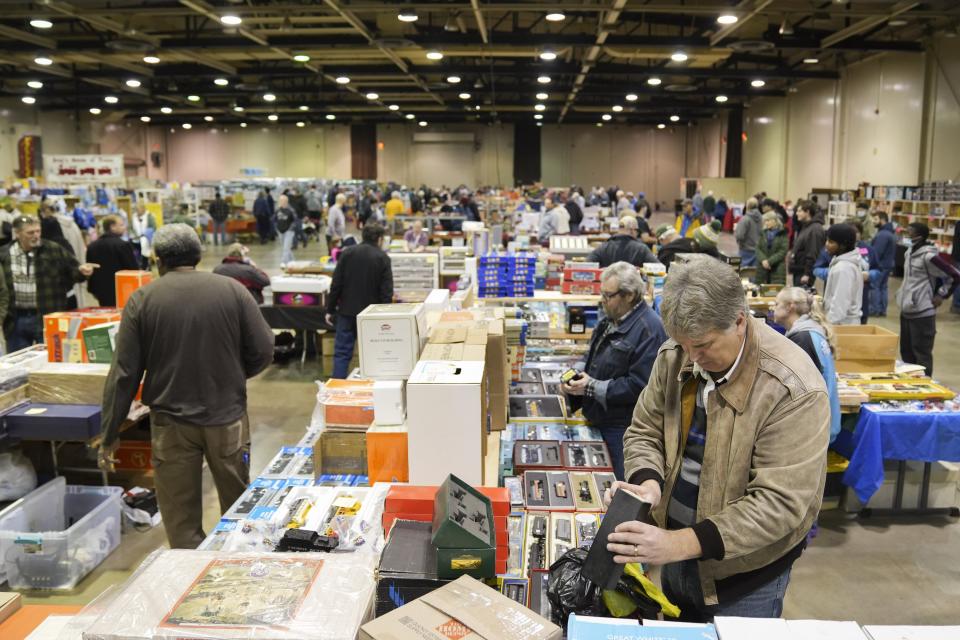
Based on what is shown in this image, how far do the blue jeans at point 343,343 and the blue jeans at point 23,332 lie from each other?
8.03ft

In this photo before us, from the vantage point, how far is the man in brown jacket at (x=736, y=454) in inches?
68.2

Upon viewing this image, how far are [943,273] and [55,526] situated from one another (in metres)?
7.24

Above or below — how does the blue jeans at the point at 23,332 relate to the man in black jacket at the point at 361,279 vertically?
below

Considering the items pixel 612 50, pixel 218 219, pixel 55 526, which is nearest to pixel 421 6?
pixel 612 50

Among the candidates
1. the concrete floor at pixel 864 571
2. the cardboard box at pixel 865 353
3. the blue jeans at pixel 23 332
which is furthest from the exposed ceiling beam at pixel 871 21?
the blue jeans at pixel 23 332

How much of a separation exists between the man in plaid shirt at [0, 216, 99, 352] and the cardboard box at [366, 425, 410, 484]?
437 centimetres

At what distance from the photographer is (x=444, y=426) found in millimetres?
2721

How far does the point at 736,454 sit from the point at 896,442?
3.47 metres

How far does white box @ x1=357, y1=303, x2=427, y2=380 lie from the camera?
324cm

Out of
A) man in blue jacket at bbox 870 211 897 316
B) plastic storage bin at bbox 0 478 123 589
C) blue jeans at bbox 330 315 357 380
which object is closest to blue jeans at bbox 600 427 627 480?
plastic storage bin at bbox 0 478 123 589

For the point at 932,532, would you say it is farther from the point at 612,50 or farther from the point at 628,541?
the point at 612,50

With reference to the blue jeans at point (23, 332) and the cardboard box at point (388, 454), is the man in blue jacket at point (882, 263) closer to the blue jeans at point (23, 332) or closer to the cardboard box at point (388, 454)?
the cardboard box at point (388, 454)

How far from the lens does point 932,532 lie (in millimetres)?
4680

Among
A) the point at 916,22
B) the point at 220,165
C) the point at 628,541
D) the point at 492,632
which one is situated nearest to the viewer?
the point at 492,632
